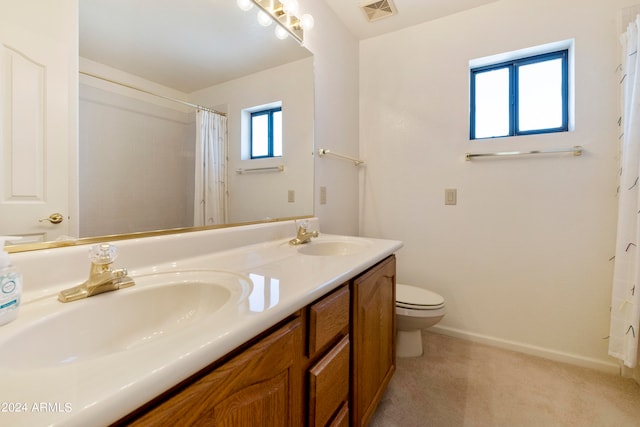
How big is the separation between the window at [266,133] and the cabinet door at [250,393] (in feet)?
3.15

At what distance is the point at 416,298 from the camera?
5.38 feet

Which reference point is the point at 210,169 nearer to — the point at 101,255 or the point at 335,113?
the point at 101,255

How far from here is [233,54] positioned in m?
1.21

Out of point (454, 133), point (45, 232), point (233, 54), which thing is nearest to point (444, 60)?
point (454, 133)

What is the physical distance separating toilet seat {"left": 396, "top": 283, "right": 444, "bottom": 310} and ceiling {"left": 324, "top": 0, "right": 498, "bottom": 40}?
6.29ft

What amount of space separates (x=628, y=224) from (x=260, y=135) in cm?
194

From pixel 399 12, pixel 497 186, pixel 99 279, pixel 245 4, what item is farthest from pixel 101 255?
pixel 399 12

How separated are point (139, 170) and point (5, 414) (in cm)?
75

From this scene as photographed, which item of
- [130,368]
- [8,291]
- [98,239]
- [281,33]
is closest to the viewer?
[130,368]

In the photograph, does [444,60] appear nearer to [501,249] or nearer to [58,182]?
[501,249]

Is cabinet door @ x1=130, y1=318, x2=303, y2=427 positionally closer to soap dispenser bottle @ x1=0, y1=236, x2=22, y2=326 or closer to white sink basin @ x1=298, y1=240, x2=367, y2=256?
soap dispenser bottle @ x1=0, y1=236, x2=22, y2=326

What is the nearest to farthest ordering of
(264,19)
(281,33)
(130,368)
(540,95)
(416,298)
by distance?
1. (130,368)
2. (264,19)
3. (281,33)
4. (416,298)
5. (540,95)

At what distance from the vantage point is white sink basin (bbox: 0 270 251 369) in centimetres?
46

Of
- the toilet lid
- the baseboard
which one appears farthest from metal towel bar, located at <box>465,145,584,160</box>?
the baseboard
